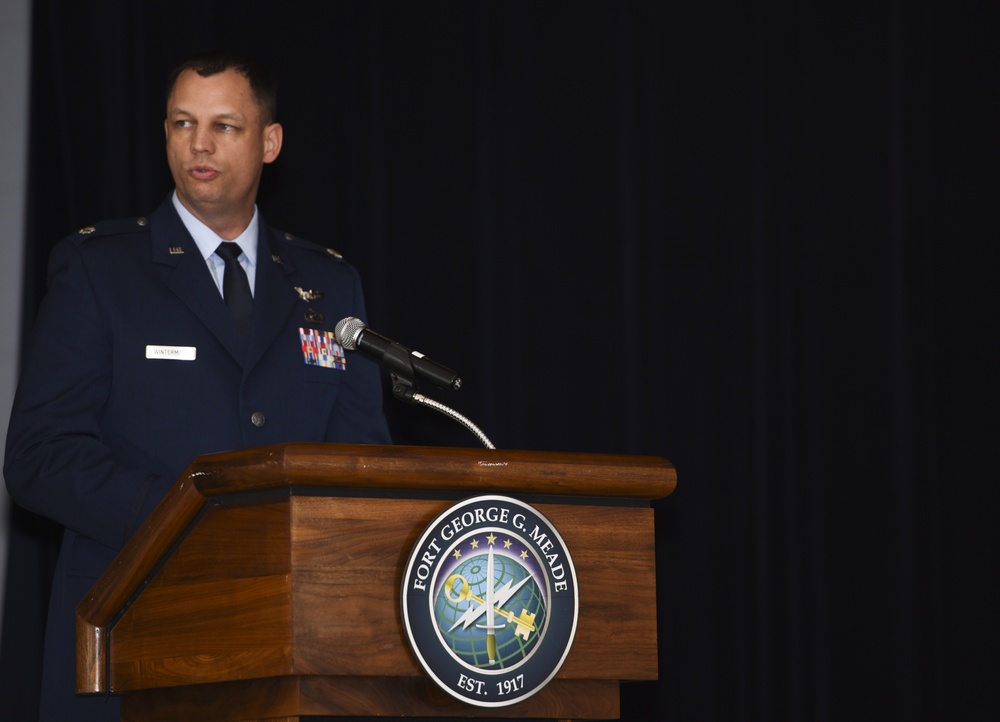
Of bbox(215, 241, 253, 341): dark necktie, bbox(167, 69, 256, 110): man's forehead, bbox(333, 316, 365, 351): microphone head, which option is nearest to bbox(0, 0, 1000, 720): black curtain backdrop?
bbox(167, 69, 256, 110): man's forehead

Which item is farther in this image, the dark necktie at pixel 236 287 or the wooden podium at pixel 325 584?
the dark necktie at pixel 236 287

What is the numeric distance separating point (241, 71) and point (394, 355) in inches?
34.0

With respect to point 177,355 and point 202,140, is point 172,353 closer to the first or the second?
point 177,355

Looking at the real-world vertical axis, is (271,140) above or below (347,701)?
above

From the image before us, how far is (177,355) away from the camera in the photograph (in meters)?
2.15

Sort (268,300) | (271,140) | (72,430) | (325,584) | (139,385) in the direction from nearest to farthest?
(325,584), (72,430), (139,385), (268,300), (271,140)

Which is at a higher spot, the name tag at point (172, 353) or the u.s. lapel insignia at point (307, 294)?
the u.s. lapel insignia at point (307, 294)

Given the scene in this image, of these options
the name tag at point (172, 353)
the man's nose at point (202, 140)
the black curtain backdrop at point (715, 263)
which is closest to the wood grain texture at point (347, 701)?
the name tag at point (172, 353)

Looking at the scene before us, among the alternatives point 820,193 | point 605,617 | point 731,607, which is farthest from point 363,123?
point 605,617

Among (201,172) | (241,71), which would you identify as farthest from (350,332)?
(241,71)

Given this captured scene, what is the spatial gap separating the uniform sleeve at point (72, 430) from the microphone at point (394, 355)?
0.98 feet

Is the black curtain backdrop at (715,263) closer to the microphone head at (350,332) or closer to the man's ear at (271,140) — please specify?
the man's ear at (271,140)

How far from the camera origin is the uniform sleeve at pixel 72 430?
185cm

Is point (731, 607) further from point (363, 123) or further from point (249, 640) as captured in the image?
point (249, 640)
